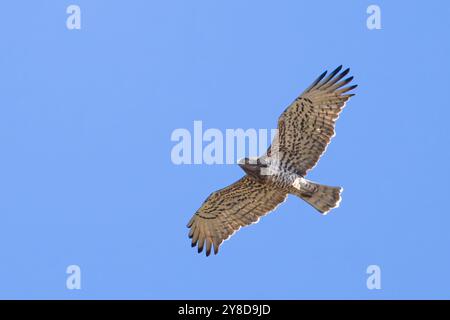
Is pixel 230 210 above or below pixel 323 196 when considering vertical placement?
below

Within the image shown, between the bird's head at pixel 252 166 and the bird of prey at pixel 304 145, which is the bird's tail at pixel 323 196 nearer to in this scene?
the bird of prey at pixel 304 145

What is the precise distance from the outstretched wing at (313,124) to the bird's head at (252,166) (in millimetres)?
276

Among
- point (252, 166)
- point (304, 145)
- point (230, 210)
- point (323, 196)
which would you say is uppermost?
point (304, 145)

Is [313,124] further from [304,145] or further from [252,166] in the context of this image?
[252,166]

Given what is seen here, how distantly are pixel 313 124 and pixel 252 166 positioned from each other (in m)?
1.19

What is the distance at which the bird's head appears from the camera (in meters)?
15.6

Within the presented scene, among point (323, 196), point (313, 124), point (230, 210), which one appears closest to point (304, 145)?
point (313, 124)

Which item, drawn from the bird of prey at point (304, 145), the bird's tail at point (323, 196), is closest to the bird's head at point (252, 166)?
the bird of prey at point (304, 145)

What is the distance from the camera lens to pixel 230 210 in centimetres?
1639

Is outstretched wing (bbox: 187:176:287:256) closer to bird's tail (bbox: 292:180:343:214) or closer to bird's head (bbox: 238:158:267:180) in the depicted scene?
bird's head (bbox: 238:158:267:180)
